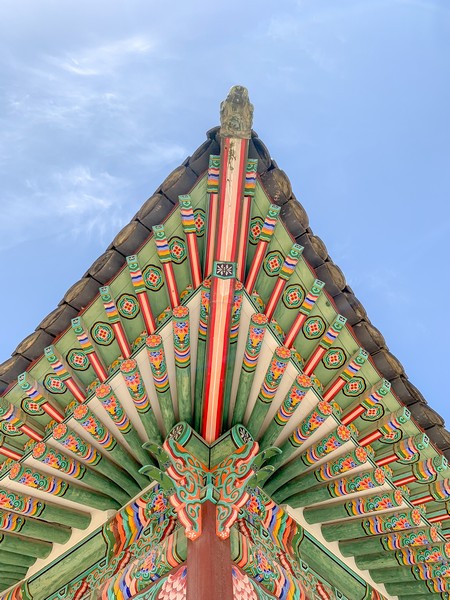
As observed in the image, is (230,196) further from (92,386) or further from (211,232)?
(92,386)

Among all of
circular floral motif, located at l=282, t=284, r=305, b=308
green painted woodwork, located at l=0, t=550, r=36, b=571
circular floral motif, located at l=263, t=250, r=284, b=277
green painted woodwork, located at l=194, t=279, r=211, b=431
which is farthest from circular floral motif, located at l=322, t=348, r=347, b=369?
green painted woodwork, located at l=0, t=550, r=36, b=571

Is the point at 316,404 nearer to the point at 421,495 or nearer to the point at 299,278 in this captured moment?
the point at 299,278

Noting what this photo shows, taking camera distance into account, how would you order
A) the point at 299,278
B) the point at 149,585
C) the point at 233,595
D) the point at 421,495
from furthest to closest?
the point at 421,495
the point at 299,278
the point at 149,585
the point at 233,595

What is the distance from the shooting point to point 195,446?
474 centimetres

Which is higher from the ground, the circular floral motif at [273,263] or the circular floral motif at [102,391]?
the circular floral motif at [273,263]

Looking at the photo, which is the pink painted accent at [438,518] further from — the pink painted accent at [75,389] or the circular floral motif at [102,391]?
the pink painted accent at [75,389]

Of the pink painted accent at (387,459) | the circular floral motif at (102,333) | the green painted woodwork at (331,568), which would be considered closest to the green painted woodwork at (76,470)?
the circular floral motif at (102,333)

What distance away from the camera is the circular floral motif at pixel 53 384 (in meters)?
5.00

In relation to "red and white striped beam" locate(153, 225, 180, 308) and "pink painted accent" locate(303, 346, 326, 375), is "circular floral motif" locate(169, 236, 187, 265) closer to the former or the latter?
"red and white striped beam" locate(153, 225, 180, 308)

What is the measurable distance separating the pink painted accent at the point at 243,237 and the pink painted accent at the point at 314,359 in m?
1.01

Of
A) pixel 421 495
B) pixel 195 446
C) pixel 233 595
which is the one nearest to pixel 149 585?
pixel 233 595

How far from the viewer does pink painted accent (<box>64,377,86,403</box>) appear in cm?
500

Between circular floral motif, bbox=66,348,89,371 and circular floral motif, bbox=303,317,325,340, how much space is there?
1.90 m

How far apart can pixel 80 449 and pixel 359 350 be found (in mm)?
2573
